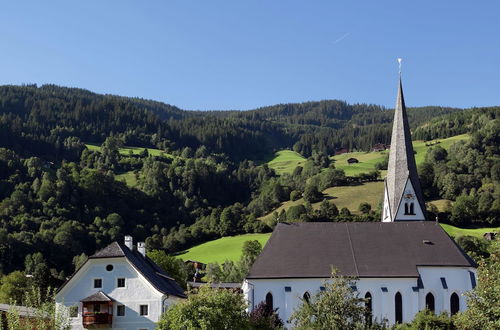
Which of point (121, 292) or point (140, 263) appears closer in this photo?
point (121, 292)

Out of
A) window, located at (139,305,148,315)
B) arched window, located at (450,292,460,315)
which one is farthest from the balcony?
arched window, located at (450,292,460,315)

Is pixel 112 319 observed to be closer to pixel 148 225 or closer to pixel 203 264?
pixel 203 264

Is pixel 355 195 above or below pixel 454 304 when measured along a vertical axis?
above

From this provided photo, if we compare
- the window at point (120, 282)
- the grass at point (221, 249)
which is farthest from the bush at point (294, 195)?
the window at point (120, 282)

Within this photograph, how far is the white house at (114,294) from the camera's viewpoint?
5403cm

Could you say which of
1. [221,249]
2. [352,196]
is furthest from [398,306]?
[352,196]

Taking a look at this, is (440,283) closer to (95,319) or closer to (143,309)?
(143,309)

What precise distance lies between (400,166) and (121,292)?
33318mm

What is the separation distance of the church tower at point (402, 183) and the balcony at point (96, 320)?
31595 millimetres

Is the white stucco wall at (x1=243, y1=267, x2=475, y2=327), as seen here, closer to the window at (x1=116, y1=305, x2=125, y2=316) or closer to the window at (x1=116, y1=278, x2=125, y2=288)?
Answer: the window at (x1=116, y1=278, x2=125, y2=288)

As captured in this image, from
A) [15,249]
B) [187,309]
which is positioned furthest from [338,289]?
[15,249]

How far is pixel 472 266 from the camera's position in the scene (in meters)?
64.2

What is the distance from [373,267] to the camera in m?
64.2

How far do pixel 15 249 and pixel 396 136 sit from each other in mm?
87852
